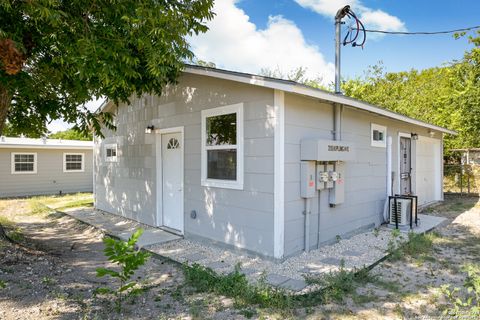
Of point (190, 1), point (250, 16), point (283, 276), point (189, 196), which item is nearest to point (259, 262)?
point (283, 276)

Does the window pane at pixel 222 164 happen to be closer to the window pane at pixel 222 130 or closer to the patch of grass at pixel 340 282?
the window pane at pixel 222 130

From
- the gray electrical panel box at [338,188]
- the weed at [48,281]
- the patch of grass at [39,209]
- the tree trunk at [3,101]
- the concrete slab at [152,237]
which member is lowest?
the patch of grass at [39,209]

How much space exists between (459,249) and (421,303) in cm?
265

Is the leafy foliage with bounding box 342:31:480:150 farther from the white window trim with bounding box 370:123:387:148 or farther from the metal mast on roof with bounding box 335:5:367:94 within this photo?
the metal mast on roof with bounding box 335:5:367:94

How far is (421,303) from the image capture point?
331 cm

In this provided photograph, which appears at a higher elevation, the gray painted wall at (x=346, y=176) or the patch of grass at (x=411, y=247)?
the gray painted wall at (x=346, y=176)

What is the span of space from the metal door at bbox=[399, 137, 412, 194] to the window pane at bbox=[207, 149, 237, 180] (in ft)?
17.3

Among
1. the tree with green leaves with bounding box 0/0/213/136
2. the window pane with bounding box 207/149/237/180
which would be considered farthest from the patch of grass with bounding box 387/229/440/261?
the tree with green leaves with bounding box 0/0/213/136

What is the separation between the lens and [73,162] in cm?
1490

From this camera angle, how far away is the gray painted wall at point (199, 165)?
459cm

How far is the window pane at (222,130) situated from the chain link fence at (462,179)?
11245 millimetres

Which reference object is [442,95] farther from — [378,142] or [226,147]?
[226,147]

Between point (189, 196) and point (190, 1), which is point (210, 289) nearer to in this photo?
point (189, 196)

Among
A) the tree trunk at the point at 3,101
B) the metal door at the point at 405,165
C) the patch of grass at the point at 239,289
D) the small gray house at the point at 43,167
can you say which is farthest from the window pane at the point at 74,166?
the metal door at the point at 405,165
